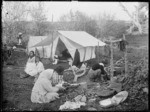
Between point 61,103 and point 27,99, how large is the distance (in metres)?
0.97

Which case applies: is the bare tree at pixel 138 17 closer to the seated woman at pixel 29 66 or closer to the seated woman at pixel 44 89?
the seated woman at pixel 44 89

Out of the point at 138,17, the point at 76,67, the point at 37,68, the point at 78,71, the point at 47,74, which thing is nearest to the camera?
the point at 47,74

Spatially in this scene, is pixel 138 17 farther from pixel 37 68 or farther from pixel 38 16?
pixel 37 68

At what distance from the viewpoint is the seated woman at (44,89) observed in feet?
16.9

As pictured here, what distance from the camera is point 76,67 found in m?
6.79

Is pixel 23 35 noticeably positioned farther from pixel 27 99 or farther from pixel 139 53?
pixel 139 53

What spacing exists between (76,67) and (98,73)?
2.63 ft

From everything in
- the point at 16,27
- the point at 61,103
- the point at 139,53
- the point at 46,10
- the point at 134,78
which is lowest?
the point at 61,103

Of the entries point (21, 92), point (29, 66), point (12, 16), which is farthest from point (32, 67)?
point (12, 16)

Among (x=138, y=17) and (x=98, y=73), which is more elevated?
(x=138, y=17)

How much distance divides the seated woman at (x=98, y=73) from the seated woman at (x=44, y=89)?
4.82 feet

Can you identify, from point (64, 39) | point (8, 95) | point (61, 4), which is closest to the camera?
point (8, 95)

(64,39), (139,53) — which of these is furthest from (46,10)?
(64,39)

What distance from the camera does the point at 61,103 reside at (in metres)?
5.09
